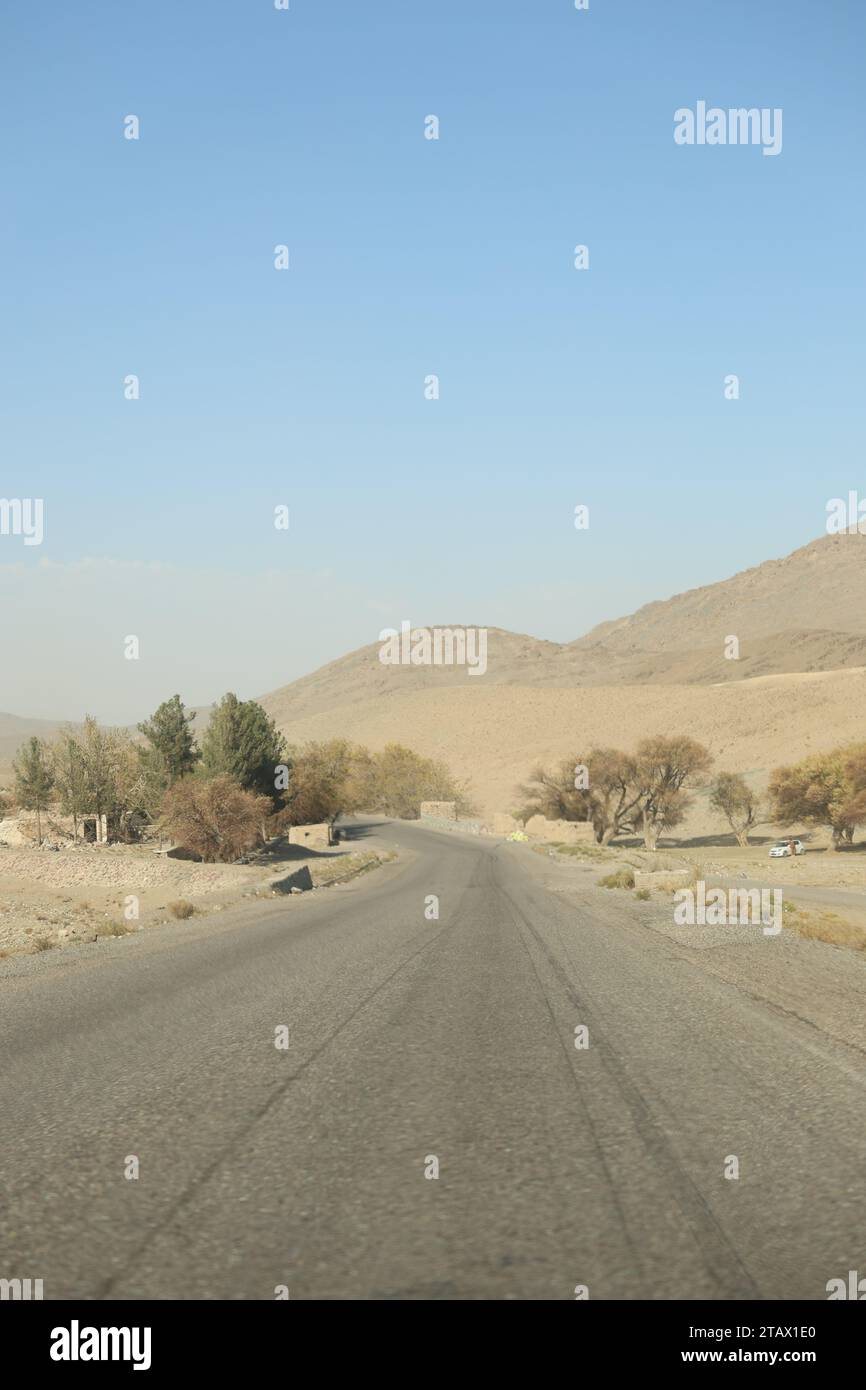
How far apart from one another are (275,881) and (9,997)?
22348mm

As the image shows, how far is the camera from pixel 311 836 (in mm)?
65188

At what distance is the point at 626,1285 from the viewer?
4.08 m

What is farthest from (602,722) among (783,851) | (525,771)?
(783,851)

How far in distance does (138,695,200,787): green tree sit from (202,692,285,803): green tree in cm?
122

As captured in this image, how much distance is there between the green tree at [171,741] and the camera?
60.2 m

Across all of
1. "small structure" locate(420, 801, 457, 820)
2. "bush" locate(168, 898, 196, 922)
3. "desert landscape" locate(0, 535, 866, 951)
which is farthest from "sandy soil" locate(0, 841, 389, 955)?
"small structure" locate(420, 801, 457, 820)

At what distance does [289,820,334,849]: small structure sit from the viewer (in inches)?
2557

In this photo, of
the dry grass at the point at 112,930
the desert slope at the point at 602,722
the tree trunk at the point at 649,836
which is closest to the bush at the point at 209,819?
the dry grass at the point at 112,930

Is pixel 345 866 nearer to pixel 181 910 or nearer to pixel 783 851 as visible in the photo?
pixel 181 910

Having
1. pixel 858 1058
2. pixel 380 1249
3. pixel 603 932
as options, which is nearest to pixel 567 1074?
pixel 858 1058

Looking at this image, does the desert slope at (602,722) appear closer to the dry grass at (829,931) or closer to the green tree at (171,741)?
the green tree at (171,741)

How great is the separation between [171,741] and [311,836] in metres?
9.85
